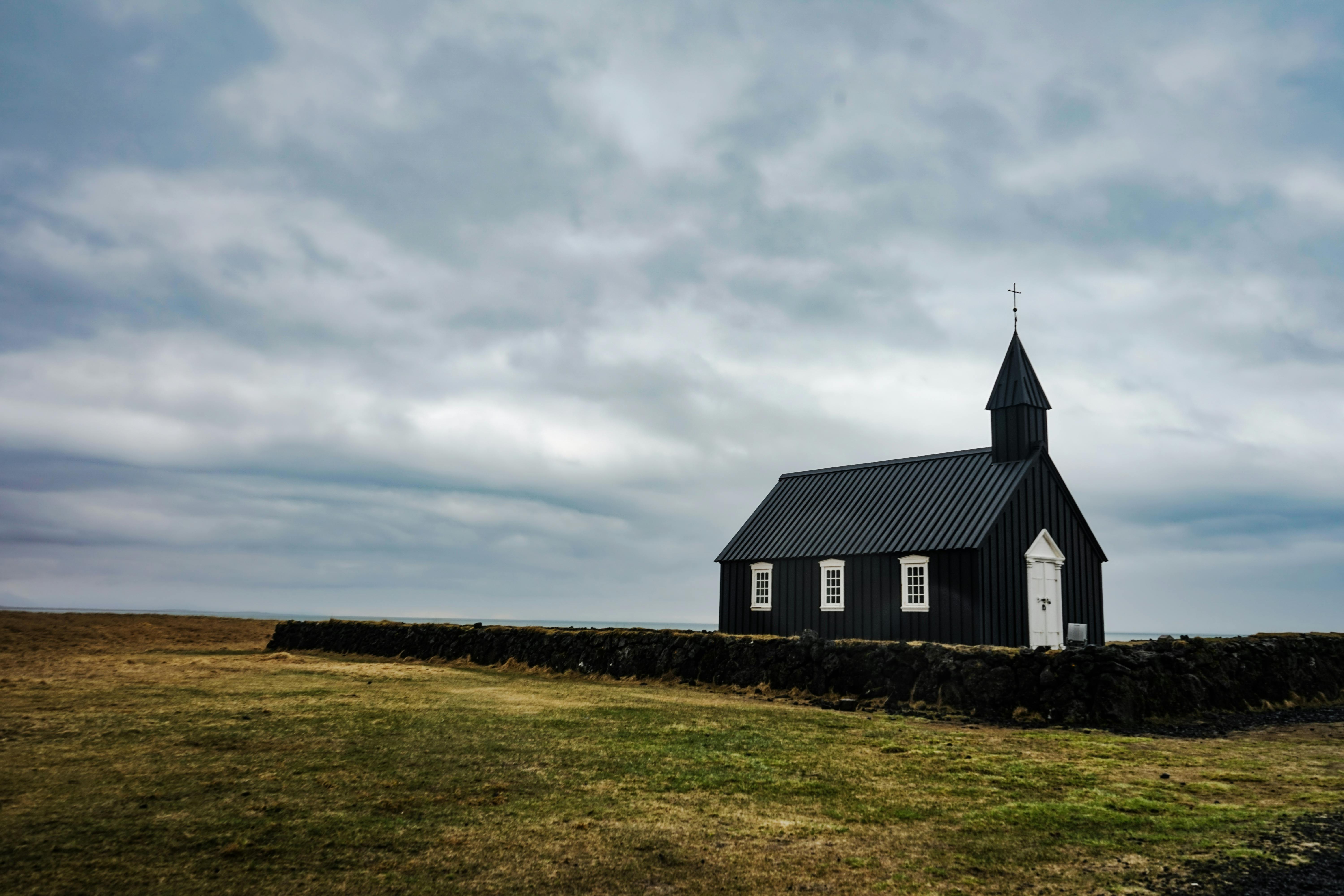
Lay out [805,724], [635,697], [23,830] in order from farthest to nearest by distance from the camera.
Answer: [635,697], [805,724], [23,830]

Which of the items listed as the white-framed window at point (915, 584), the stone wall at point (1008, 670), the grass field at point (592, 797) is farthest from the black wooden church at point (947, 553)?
the grass field at point (592, 797)

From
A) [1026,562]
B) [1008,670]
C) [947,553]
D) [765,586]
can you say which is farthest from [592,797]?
[765,586]

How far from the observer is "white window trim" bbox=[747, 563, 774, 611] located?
104 ft

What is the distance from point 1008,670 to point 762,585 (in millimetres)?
16503

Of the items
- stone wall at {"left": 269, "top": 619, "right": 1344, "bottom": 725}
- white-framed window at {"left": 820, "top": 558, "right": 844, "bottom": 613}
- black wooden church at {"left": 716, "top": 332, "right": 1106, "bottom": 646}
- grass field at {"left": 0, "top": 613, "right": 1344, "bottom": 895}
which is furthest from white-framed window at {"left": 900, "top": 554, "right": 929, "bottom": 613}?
grass field at {"left": 0, "top": 613, "right": 1344, "bottom": 895}

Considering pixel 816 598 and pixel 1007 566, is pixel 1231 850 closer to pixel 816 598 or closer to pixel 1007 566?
pixel 1007 566

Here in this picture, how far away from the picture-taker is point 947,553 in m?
26.3

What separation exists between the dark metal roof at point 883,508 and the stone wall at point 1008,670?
27.2 feet

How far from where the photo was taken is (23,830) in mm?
6441

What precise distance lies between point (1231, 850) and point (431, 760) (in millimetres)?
8026

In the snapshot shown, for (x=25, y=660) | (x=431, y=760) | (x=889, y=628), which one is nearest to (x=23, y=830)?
(x=431, y=760)

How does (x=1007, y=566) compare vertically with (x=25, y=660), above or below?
above

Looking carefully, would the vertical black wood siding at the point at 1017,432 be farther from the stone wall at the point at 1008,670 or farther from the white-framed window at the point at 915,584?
the stone wall at the point at 1008,670

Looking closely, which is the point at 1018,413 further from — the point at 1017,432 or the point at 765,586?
the point at 765,586
